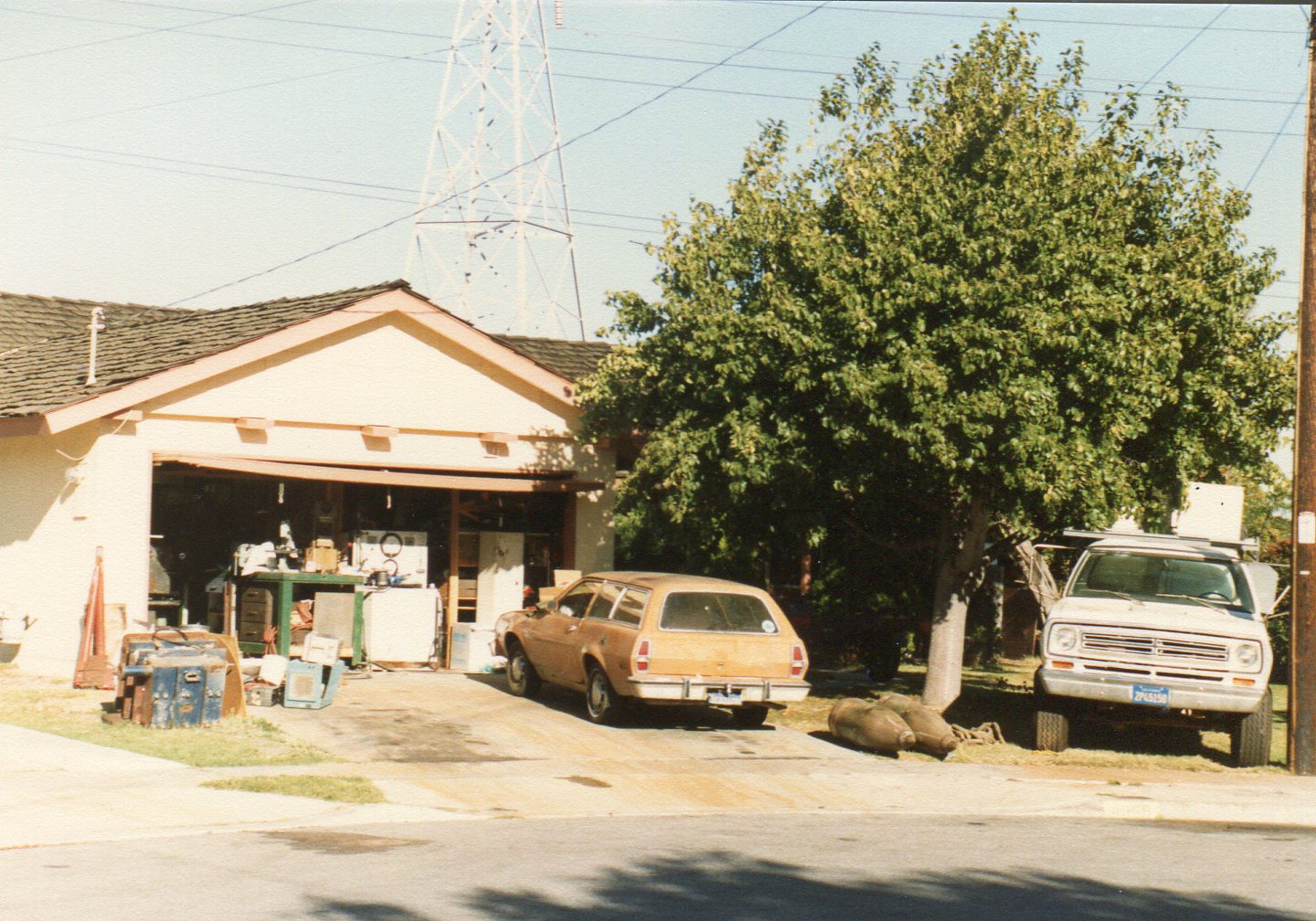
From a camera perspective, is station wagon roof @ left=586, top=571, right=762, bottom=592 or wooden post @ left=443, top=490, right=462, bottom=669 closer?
station wagon roof @ left=586, top=571, right=762, bottom=592

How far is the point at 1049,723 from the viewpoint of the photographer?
49.2 ft

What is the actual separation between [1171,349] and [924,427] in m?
2.99

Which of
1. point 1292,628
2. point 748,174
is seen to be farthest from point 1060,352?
point 748,174

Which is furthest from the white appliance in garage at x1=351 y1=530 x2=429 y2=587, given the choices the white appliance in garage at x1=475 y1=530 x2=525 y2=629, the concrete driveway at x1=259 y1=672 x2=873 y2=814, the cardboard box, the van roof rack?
the van roof rack

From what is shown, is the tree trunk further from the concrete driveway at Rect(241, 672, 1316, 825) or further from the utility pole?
the utility pole

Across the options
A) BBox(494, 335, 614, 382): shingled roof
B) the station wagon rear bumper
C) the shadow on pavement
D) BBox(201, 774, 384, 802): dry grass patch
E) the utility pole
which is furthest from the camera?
BBox(494, 335, 614, 382): shingled roof

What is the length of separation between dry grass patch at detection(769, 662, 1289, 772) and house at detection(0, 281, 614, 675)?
14.3ft

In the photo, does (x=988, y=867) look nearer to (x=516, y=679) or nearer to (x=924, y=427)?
(x=924, y=427)

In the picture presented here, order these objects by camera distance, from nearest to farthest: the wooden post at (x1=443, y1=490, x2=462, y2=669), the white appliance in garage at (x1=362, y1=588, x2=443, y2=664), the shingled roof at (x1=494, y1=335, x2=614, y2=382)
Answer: the white appliance in garage at (x1=362, y1=588, x2=443, y2=664) → the wooden post at (x1=443, y1=490, x2=462, y2=669) → the shingled roof at (x1=494, y1=335, x2=614, y2=382)

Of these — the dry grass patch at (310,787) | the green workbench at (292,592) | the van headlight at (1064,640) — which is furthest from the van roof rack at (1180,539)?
the green workbench at (292,592)

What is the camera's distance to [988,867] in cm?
920

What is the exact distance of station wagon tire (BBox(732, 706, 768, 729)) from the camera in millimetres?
16234

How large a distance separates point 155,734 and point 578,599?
4.84 metres

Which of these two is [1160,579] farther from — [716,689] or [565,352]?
[565,352]
